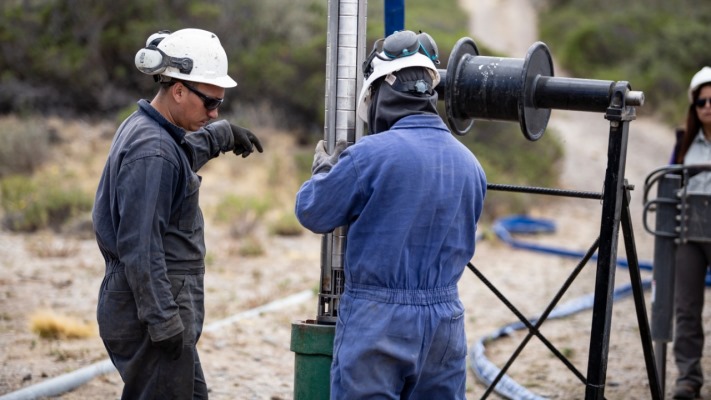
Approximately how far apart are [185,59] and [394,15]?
3.69ft

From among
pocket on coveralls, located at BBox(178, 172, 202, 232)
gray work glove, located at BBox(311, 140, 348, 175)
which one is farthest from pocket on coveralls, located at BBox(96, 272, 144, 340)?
gray work glove, located at BBox(311, 140, 348, 175)

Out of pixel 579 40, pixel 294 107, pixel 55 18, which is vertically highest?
pixel 579 40

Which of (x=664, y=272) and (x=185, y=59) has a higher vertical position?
(x=185, y=59)

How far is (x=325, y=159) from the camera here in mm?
3471

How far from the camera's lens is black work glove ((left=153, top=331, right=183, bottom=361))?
3428 mm

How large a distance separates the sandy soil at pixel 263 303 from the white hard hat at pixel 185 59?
256 centimetres

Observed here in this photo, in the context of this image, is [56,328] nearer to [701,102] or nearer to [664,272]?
[664,272]

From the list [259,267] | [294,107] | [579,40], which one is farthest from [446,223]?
[579,40]

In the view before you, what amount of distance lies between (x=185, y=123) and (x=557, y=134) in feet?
46.6

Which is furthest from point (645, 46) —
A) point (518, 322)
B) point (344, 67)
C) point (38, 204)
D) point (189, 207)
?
point (189, 207)

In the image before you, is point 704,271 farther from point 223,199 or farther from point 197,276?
point 223,199

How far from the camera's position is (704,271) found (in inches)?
224

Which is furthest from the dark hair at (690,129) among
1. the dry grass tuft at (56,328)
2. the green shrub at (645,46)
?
the green shrub at (645,46)

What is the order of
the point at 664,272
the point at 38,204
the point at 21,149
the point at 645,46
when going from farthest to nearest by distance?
the point at 645,46 < the point at 21,149 < the point at 38,204 < the point at 664,272
